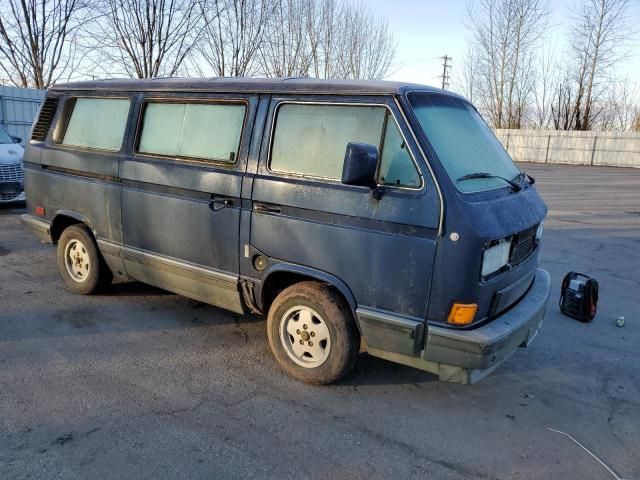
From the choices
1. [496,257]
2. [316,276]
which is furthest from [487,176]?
[316,276]

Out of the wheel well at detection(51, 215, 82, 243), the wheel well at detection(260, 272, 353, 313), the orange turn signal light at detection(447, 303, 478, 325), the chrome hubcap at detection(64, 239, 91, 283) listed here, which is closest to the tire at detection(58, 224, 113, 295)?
the chrome hubcap at detection(64, 239, 91, 283)

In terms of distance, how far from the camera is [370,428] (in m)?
3.30

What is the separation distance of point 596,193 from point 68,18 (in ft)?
66.4

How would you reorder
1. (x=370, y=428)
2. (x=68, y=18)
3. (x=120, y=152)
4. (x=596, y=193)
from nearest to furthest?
1. (x=370, y=428)
2. (x=120, y=152)
3. (x=596, y=193)
4. (x=68, y=18)

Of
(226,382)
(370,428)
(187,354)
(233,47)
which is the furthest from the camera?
(233,47)

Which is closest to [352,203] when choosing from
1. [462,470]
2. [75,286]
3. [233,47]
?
[462,470]

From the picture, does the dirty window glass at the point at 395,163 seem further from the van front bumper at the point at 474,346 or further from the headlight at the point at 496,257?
the van front bumper at the point at 474,346

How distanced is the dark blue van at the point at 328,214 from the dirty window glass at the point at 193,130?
0.01m

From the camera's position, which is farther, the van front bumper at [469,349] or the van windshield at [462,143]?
the van windshield at [462,143]

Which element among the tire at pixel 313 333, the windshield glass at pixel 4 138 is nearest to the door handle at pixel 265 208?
the tire at pixel 313 333

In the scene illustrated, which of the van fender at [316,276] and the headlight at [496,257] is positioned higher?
the headlight at [496,257]

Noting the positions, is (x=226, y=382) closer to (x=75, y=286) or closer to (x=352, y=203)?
(x=352, y=203)

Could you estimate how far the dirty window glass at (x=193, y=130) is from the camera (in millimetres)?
4133

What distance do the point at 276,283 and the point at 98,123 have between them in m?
2.61
